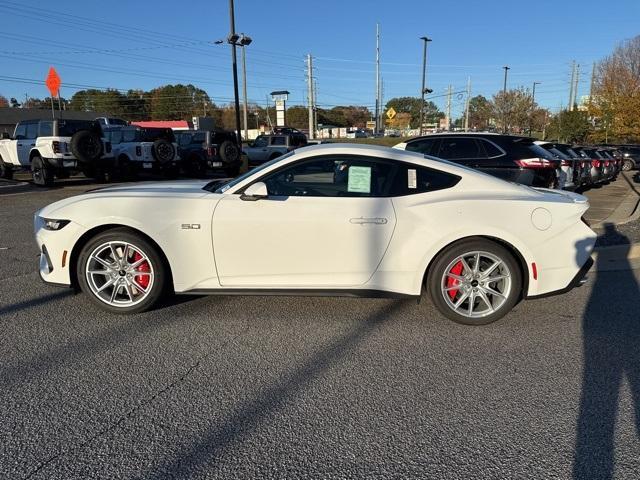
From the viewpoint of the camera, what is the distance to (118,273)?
420cm

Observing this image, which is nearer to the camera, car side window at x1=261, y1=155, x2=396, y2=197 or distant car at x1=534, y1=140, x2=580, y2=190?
car side window at x1=261, y1=155, x2=396, y2=197

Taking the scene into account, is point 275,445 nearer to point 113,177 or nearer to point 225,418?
point 225,418

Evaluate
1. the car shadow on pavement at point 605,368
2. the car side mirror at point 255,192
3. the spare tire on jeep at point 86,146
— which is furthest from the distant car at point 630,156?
the car side mirror at point 255,192

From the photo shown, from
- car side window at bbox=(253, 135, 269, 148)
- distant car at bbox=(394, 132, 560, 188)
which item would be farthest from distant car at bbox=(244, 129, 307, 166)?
distant car at bbox=(394, 132, 560, 188)

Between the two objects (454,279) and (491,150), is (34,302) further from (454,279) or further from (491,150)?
(491,150)

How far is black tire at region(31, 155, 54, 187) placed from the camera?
45.3ft

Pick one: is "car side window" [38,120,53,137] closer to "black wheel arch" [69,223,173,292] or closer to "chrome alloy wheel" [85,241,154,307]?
"black wheel arch" [69,223,173,292]

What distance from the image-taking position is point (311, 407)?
9.48 feet

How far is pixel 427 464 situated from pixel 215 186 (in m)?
3.16

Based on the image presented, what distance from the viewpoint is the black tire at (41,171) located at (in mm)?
13805

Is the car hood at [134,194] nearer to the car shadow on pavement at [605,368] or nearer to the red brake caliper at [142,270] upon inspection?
the red brake caliper at [142,270]

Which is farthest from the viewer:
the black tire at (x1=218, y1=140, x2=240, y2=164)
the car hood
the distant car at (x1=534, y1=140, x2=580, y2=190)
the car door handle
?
the black tire at (x1=218, y1=140, x2=240, y2=164)

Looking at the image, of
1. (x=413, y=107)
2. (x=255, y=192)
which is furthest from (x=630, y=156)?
(x=413, y=107)

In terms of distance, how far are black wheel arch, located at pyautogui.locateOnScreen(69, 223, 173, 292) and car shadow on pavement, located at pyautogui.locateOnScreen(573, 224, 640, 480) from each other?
3.23 meters
